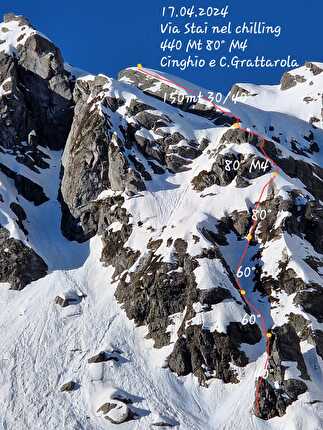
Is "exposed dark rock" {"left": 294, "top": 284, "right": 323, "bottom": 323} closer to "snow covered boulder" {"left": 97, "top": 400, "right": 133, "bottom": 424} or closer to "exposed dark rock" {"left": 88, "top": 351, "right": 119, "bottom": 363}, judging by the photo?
"exposed dark rock" {"left": 88, "top": 351, "right": 119, "bottom": 363}

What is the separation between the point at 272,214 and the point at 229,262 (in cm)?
1178

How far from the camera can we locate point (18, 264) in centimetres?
10562

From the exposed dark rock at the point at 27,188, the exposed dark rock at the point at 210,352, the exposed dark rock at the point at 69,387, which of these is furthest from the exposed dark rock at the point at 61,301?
the exposed dark rock at the point at 27,188

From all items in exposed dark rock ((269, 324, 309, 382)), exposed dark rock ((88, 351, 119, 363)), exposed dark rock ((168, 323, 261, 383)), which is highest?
exposed dark rock ((269, 324, 309, 382))

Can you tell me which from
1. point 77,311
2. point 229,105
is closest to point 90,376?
point 77,311

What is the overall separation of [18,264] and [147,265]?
22488mm

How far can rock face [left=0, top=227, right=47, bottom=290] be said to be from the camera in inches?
4090

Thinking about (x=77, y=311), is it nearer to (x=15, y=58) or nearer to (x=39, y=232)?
(x=39, y=232)

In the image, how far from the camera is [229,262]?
99.3 m

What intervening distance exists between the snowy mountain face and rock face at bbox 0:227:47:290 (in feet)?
0.69

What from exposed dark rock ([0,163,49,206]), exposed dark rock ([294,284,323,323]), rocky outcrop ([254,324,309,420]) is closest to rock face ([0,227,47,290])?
exposed dark rock ([0,163,49,206])

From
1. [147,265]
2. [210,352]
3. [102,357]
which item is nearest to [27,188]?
[147,265]

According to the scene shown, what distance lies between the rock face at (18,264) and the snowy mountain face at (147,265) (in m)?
0.21

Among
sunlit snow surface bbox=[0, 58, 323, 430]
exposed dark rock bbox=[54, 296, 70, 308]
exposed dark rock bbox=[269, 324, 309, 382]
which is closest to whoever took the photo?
sunlit snow surface bbox=[0, 58, 323, 430]
